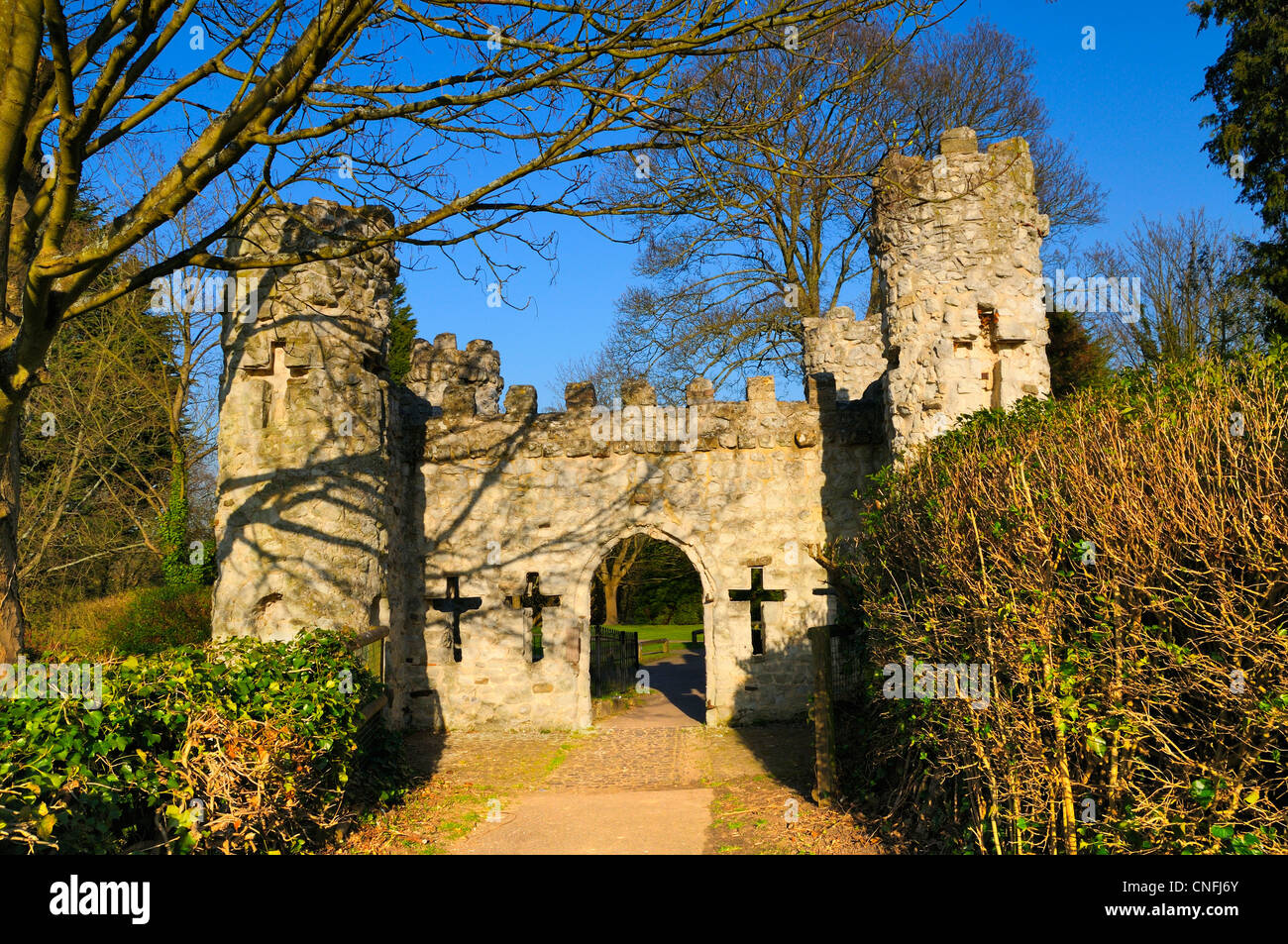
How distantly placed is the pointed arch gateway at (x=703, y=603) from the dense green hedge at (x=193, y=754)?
3826mm

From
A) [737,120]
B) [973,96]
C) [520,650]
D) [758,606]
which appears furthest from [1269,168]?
[520,650]

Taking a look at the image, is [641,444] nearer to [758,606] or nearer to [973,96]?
[758,606]

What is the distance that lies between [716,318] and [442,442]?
30.4 feet

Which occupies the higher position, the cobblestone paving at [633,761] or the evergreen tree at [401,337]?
the evergreen tree at [401,337]

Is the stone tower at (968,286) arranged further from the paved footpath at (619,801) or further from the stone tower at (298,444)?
the stone tower at (298,444)

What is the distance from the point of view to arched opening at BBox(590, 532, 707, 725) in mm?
13203

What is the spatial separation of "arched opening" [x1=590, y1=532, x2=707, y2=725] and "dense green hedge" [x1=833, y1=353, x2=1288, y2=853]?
650 cm

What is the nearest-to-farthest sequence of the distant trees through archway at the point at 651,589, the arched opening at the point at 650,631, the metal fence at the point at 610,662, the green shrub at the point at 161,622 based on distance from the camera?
the green shrub at the point at 161,622 → the arched opening at the point at 650,631 → the metal fence at the point at 610,662 → the distant trees through archway at the point at 651,589

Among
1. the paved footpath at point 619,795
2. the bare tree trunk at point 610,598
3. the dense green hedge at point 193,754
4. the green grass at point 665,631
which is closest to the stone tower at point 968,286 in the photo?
the paved footpath at point 619,795

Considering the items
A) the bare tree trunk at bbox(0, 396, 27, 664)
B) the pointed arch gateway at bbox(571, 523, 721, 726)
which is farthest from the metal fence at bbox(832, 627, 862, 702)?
the bare tree trunk at bbox(0, 396, 27, 664)

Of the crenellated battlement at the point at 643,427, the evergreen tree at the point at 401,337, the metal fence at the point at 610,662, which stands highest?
the evergreen tree at the point at 401,337

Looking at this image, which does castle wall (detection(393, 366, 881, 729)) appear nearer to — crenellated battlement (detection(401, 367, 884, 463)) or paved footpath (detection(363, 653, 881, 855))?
crenellated battlement (detection(401, 367, 884, 463))

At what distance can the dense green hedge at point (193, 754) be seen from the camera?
12.3 ft

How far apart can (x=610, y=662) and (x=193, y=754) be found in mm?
9311
